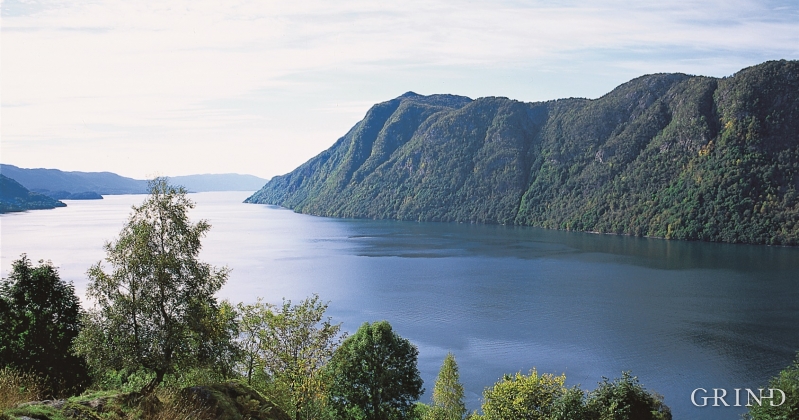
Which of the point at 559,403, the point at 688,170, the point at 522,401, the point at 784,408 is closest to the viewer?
the point at 522,401

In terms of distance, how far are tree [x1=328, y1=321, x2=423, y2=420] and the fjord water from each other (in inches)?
372

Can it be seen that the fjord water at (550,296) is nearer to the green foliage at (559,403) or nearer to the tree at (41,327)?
the green foliage at (559,403)

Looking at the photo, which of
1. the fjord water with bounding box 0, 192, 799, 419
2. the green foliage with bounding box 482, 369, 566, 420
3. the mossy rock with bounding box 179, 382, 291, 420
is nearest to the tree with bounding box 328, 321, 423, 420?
the green foliage with bounding box 482, 369, 566, 420

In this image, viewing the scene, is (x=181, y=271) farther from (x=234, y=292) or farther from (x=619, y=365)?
(x=234, y=292)

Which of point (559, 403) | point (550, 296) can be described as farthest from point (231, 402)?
point (550, 296)

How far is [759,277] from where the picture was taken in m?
75.4

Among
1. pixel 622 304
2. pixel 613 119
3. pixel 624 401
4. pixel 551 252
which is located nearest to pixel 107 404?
pixel 624 401

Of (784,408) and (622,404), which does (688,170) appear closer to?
(784,408)

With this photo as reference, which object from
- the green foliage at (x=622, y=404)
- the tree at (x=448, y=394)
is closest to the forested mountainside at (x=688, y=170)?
the tree at (x=448, y=394)

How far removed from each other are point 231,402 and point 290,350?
663 centimetres

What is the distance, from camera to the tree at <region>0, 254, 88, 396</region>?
731 inches

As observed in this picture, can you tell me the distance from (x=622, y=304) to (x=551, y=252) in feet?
149

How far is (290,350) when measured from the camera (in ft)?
61.3

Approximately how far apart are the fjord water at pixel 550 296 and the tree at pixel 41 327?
2188 centimetres
